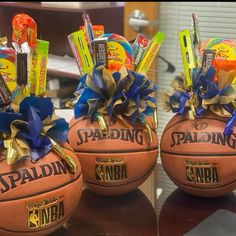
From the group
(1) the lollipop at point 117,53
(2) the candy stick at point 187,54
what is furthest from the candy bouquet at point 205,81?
(1) the lollipop at point 117,53

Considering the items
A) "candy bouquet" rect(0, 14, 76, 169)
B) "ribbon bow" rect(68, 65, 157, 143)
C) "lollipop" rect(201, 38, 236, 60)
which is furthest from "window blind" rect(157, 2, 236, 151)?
"candy bouquet" rect(0, 14, 76, 169)

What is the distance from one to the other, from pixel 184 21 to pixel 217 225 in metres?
1.06

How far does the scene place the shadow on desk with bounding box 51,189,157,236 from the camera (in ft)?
2.58

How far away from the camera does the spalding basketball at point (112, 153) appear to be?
81 centimetres

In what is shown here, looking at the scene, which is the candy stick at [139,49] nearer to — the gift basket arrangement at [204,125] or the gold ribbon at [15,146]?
the gift basket arrangement at [204,125]

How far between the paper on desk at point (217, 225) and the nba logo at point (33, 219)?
25cm

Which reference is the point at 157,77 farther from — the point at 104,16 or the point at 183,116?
the point at 183,116

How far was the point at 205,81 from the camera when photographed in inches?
32.5

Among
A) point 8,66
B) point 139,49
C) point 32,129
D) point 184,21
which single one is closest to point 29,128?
point 32,129

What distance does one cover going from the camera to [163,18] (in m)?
1.74

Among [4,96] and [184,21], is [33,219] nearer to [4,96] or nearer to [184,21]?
[4,96]

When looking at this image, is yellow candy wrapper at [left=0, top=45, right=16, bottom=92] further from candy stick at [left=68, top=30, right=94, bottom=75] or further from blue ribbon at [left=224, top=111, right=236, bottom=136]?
blue ribbon at [left=224, top=111, right=236, bottom=136]

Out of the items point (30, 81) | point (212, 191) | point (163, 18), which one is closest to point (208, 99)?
point (212, 191)

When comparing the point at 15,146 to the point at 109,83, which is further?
the point at 109,83
